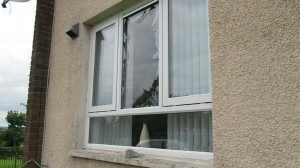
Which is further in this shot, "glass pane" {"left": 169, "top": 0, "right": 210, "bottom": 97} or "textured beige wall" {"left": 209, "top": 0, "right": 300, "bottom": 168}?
"glass pane" {"left": 169, "top": 0, "right": 210, "bottom": 97}

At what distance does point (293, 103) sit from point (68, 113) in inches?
124

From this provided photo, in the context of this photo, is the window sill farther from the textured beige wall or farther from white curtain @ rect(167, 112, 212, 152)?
the textured beige wall

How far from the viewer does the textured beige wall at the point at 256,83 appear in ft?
5.64

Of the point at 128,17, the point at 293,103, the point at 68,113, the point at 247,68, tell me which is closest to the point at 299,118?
the point at 293,103

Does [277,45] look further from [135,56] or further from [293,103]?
[135,56]

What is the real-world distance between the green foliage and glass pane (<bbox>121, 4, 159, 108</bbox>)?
72.0 ft

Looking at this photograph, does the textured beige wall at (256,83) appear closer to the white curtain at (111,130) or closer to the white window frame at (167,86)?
the white window frame at (167,86)

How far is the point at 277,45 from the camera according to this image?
1821 millimetres

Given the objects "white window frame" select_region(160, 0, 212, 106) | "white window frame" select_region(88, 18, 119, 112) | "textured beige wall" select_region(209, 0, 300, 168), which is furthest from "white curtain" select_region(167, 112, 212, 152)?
"white window frame" select_region(88, 18, 119, 112)

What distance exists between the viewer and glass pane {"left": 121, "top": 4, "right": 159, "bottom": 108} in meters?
3.13

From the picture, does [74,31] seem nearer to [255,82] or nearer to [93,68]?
[93,68]

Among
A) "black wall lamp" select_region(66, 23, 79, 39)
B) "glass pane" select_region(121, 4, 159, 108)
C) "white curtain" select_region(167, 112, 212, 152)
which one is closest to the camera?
"white curtain" select_region(167, 112, 212, 152)

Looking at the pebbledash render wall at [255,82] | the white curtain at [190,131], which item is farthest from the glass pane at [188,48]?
the pebbledash render wall at [255,82]

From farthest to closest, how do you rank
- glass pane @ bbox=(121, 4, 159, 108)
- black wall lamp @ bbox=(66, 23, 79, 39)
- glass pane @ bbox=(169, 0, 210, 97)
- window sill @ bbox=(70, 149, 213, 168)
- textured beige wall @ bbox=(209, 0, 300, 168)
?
black wall lamp @ bbox=(66, 23, 79, 39) < glass pane @ bbox=(121, 4, 159, 108) < glass pane @ bbox=(169, 0, 210, 97) < window sill @ bbox=(70, 149, 213, 168) < textured beige wall @ bbox=(209, 0, 300, 168)
